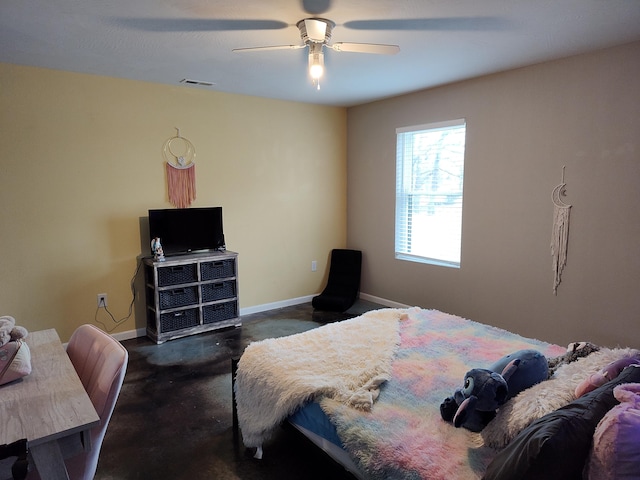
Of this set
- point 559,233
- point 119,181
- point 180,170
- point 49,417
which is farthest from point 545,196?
point 119,181

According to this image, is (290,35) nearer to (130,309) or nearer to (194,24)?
(194,24)

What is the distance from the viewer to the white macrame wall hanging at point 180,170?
13.7 feet

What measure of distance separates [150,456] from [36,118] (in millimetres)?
2987

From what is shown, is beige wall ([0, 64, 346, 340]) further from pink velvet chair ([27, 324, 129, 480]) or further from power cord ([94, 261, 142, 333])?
pink velvet chair ([27, 324, 129, 480])

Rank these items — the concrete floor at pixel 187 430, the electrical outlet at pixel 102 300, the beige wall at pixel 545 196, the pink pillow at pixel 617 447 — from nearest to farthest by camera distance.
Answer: the pink pillow at pixel 617 447 < the concrete floor at pixel 187 430 < the beige wall at pixel 545 196 < the electrical outlet at pixel 102 300

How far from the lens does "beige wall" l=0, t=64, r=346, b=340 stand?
11.4 feet

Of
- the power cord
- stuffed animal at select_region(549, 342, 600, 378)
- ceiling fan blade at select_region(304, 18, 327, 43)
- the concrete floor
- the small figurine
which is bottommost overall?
the concrete floor

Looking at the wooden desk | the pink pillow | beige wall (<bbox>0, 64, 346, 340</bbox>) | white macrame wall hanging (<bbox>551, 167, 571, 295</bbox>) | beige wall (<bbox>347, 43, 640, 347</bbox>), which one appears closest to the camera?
the pink pillow

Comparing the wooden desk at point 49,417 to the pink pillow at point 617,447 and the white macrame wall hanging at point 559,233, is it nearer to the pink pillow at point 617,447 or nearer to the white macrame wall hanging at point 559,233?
the pink pillow at point 617,447

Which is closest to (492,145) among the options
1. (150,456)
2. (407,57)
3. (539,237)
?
(539,237)

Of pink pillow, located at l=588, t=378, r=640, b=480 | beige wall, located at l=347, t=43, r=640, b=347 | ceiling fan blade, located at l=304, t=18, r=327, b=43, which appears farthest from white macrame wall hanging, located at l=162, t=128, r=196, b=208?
pink pillow, located at l=588, t=378, r=640, b=480

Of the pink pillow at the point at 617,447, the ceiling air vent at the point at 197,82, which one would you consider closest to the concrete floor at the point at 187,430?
the pink pillow at the point at 617,447

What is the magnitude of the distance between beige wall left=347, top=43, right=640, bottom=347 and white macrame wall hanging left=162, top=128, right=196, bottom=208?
2414 mm

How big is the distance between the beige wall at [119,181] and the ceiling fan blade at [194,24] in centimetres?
151
